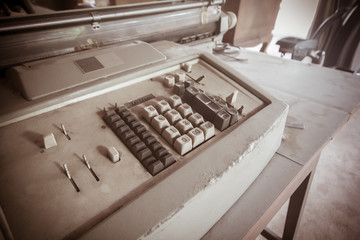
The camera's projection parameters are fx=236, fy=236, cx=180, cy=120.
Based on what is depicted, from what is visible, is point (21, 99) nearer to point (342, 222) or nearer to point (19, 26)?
point (19, 26)

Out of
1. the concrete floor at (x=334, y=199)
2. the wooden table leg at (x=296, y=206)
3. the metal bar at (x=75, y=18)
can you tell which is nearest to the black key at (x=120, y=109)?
the metal bar at (x=75, y=18)

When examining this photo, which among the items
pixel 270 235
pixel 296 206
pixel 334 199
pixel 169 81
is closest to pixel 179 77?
pixel 169 81

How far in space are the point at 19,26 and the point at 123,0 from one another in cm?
73

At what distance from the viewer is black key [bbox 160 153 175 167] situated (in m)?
0.49

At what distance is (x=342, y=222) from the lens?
5.29 ft

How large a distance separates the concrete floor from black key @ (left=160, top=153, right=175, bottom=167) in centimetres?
137

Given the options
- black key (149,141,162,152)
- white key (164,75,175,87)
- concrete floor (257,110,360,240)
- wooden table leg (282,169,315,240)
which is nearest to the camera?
black key (149,141,162,152)

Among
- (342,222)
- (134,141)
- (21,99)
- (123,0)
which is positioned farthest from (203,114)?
(342,222)

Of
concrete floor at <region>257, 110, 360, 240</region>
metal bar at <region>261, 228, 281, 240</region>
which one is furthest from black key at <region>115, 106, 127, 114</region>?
concrete floor at <region>257, 110, 360, 240</region>

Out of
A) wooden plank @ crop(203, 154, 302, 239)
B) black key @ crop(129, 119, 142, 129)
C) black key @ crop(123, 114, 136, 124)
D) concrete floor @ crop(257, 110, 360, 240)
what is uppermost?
black key @ crop(123, 114, 136, 124)

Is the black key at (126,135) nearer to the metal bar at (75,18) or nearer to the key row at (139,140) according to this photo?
the key row at (139,140)

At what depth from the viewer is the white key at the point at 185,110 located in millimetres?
612

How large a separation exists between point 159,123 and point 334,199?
71.1 inches

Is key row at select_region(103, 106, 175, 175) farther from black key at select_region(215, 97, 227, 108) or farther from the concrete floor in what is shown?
the concrete floor
